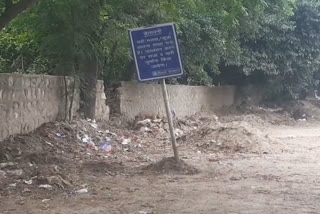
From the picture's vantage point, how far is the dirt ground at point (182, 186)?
6.99 metres

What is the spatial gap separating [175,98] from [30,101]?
10.8m

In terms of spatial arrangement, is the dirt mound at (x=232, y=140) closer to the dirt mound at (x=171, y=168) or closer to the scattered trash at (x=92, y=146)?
the scattered trash at (x=92, y=146)

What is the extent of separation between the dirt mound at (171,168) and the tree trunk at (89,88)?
5.85 meters

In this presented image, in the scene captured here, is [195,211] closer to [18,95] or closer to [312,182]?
[312,182]

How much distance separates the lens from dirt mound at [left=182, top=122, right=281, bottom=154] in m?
13.3

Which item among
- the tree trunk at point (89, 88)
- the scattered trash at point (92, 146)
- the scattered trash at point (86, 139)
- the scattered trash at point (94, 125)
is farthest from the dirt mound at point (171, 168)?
the tree trunk at point (89, 88)

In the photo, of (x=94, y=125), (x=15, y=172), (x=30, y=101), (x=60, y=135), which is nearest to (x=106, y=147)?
(x=60, y=135)

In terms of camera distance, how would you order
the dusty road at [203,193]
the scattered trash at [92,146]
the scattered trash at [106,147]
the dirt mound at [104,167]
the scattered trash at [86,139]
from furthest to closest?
the scattered trash at [86,139] → the scattered trash at [106,147] → the scattered trash at [92,146] → the dirt mound at [104,167] → the dusty road at [203,193]

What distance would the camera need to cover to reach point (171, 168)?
996 cm

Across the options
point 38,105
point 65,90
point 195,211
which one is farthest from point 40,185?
point 65,90

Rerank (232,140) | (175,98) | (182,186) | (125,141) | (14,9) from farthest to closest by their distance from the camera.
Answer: (175,98)
(125,141)
(232,140)
(14,9)
(182,186)

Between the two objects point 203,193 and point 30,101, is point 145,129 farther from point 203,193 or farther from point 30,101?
point 203,193

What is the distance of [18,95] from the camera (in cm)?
1180

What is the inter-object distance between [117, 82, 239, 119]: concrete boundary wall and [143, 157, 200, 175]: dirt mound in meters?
8.01
